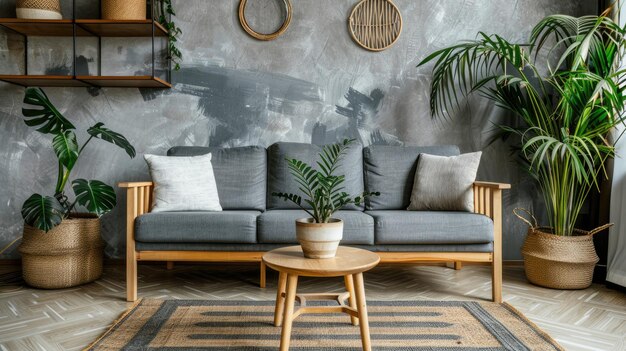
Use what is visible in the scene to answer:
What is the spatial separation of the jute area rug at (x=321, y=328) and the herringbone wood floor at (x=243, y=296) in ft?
0.48

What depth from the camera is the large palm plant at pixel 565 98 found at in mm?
2611

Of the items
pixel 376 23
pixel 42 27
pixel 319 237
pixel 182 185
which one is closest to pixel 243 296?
pixel 182 185

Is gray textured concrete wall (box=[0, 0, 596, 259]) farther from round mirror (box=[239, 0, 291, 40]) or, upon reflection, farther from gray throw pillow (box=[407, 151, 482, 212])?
gray throw pillow (box=[407, 151, 482, 212])

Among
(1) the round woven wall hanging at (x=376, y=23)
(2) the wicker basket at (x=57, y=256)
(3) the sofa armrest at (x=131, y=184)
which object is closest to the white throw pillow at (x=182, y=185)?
(3) the sofa armrest at (x=131, y=184)

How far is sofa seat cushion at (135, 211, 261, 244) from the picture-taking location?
2.56m

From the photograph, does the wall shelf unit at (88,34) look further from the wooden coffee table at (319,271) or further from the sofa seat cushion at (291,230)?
the wooden coffee table at (319,271)

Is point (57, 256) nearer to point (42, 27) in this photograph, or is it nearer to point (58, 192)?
point (58, 192)

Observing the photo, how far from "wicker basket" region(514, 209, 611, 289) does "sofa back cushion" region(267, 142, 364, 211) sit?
121cm

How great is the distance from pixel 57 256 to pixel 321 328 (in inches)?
69.7

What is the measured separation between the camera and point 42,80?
10.8ft

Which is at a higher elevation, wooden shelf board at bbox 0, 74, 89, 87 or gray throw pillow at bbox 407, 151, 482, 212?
wooden shelf board at bbox 0, 74, 89, 87

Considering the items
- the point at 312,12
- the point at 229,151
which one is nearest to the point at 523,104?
the point at 312,12

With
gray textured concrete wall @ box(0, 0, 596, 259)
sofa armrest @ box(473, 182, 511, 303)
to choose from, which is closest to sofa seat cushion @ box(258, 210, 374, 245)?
sofa armrest @ box(473, 182, 511, 303)

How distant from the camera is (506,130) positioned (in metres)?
3.36
